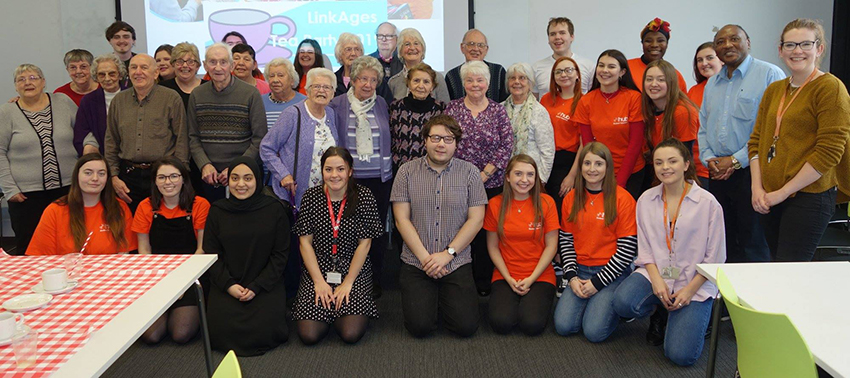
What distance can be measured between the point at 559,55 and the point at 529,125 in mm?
1023

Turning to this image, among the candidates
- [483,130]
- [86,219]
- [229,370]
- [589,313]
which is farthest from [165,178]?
[589,313]

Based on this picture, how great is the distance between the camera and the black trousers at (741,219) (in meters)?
3.30

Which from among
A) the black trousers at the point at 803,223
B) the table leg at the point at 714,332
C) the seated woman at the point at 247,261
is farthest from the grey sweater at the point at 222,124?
the black trousers at the point at 803,223

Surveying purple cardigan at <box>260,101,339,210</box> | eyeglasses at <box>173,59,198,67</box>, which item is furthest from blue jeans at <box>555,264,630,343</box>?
eyeglasses at <box>173,59,198,67</box>

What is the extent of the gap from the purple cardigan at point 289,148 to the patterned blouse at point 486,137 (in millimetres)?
872

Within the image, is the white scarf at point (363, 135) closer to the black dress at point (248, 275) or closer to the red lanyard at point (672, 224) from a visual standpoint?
the black dress at point (248, 275)

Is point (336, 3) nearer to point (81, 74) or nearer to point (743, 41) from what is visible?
point (81, 74)

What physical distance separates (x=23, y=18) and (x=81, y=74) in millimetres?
2103

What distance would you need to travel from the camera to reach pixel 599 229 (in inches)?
129

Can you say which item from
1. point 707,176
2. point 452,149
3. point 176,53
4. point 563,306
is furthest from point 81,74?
point 707,176

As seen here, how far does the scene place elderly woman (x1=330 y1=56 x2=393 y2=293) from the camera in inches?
145

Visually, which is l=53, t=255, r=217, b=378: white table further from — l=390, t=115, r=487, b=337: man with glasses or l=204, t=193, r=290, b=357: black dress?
l=390, t=115, r=487, b=337: man with glasses

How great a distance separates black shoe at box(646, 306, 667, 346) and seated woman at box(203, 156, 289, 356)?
6.18 feet

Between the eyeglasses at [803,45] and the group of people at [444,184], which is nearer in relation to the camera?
the eyeglasses at [803,45]
